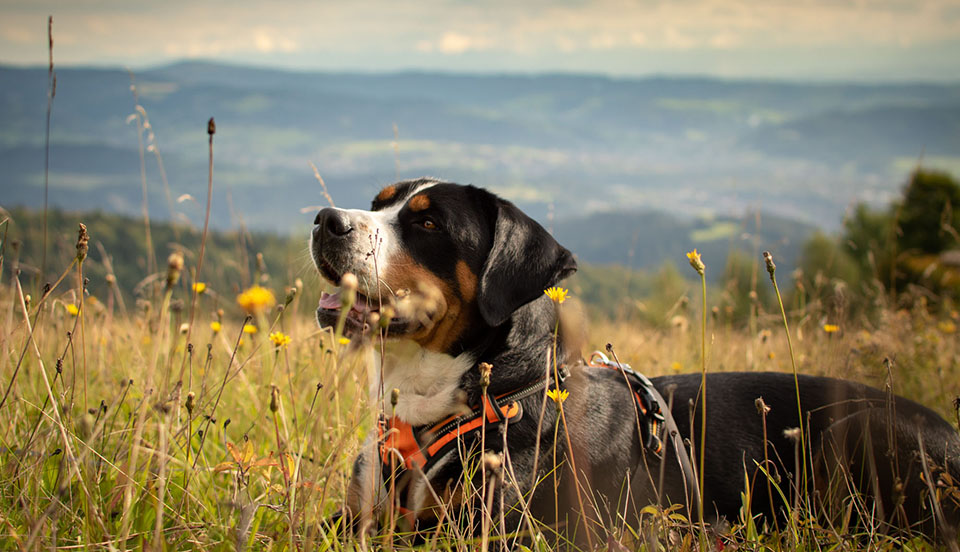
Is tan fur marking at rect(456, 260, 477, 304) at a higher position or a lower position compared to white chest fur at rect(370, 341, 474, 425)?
higher

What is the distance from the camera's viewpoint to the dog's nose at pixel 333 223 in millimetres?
2895

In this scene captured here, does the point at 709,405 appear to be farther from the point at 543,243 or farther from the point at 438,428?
the point at 438,428

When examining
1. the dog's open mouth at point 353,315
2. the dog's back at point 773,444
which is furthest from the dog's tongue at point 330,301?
the dog's back at point 773,444

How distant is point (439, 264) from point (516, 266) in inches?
15.5

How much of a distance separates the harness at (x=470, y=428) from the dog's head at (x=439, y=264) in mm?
327

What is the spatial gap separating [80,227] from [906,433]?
335 centimetres

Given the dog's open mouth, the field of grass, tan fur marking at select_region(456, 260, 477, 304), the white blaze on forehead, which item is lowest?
the field of grass

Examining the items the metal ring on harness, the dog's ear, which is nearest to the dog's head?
the dog's ear

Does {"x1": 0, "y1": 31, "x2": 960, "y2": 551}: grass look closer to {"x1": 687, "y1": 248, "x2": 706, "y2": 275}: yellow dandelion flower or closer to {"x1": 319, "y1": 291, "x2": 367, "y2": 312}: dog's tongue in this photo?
{"x1": 687, "y1": 248, "x2": 706, "y2": 275}: yellow dandelion flower

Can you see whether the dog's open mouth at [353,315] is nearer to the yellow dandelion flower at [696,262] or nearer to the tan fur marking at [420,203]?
the tan fur marking at [420,203]

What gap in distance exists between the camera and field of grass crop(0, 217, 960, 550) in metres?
1.90

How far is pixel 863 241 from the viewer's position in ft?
170

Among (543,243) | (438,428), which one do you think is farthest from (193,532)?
(543,243)

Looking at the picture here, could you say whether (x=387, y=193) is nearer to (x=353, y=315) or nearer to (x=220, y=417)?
(x=353, y=315)
